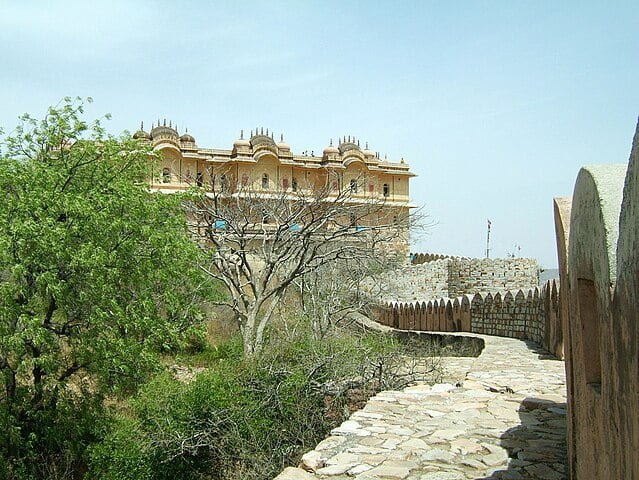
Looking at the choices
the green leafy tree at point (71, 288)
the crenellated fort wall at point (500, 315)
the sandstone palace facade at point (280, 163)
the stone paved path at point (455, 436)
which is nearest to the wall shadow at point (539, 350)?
the crenellated fort wall at point (500, 315)

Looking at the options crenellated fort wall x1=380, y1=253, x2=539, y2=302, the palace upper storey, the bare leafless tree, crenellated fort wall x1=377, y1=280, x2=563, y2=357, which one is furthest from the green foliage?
the palace upper storey

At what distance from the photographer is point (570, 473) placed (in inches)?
171

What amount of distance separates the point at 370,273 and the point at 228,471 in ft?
46.8

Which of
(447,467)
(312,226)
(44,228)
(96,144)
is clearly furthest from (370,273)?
(447,467)

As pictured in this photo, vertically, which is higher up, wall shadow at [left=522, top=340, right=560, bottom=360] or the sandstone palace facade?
the sandstone palace facade

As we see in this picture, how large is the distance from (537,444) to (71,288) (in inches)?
411

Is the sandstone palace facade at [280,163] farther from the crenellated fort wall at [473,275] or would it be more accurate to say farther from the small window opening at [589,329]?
the small window opening at [589,329]

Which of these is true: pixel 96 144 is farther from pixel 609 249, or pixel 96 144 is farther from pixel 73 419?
pixel 609 249

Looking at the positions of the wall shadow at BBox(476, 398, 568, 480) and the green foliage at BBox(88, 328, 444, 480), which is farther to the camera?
the green foliage at BBox(88, 328, 444, 480)

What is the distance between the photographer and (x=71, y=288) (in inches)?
531

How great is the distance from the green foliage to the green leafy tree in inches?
106

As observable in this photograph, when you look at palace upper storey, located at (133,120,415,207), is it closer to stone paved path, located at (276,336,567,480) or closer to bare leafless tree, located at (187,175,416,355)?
bare leafless tree, located at (187,175,416,355)

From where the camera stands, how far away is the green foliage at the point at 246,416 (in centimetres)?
974

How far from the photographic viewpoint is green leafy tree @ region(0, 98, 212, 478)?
12.6 meters
